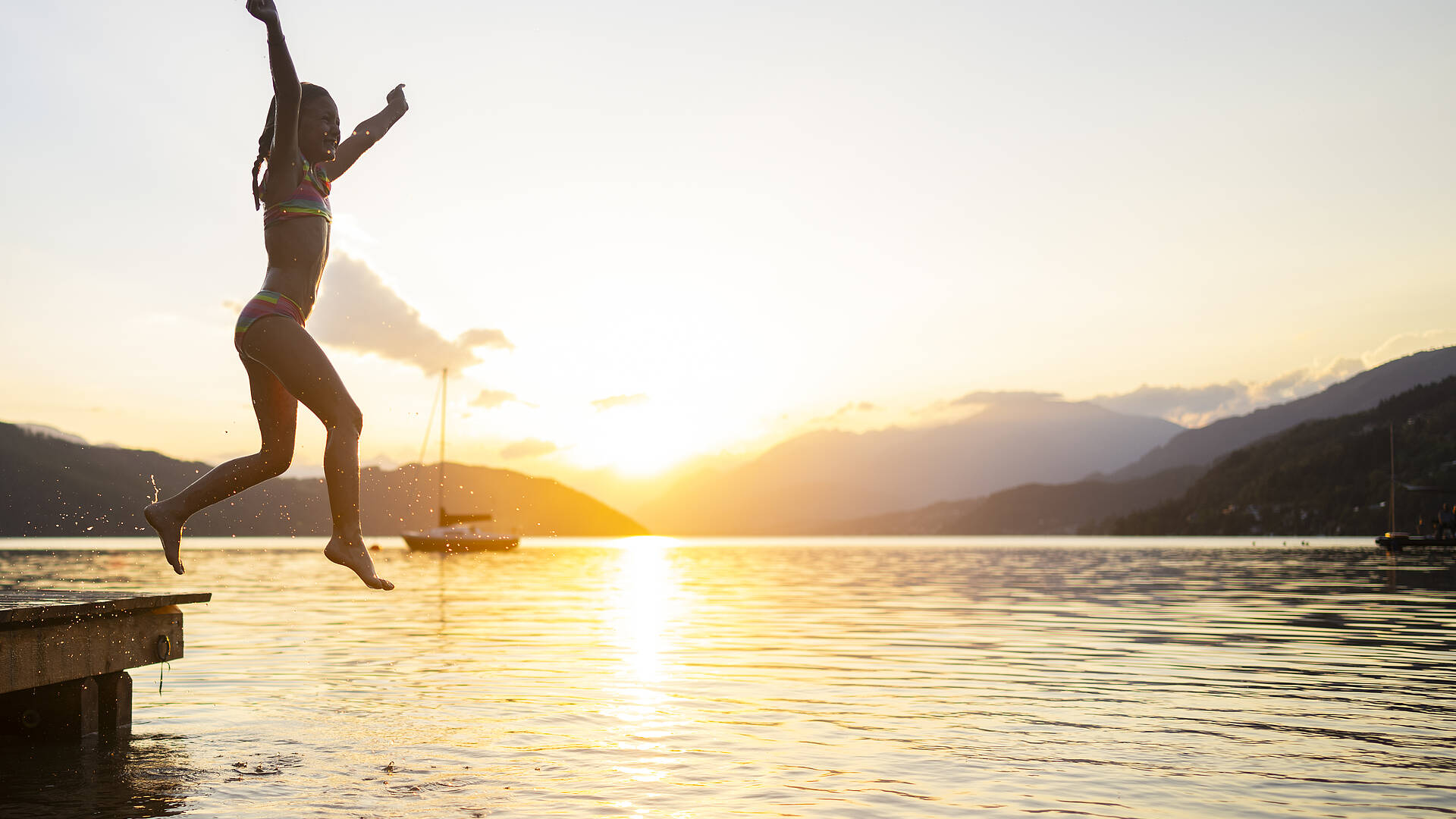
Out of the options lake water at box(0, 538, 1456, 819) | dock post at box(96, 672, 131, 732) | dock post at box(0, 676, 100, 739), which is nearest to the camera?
lake water at box(0, 538, 1456, 819)

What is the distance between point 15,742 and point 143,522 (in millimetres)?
8292

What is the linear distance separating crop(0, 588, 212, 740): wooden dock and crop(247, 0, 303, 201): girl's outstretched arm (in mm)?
6927

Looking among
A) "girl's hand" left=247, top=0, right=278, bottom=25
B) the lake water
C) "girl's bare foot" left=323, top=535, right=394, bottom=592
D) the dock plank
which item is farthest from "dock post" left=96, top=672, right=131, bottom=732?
"girl's hand" left=247, top=0, right=278, bottom=25

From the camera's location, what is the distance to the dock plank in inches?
431

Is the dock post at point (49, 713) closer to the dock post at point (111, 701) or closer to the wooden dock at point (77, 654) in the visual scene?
the wooden dock at point (77, 654)

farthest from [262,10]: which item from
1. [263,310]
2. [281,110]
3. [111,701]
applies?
[111,701]

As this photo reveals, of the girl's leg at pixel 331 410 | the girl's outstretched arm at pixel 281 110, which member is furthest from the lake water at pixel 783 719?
the girl's outstretched arm at pixel 281 110

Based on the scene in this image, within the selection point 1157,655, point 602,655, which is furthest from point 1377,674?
point 602,655

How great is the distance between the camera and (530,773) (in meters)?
11.7

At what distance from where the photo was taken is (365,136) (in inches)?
284

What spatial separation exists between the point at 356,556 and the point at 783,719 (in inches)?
390

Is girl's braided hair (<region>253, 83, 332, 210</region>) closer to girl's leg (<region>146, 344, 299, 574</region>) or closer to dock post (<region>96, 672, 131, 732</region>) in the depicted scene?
girl's leg (<region>146, 344, 299, 574</region>)

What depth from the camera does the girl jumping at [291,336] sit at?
6.37 meters

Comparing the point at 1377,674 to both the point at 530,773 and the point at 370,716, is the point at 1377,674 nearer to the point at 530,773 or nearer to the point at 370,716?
the point at 530,773
